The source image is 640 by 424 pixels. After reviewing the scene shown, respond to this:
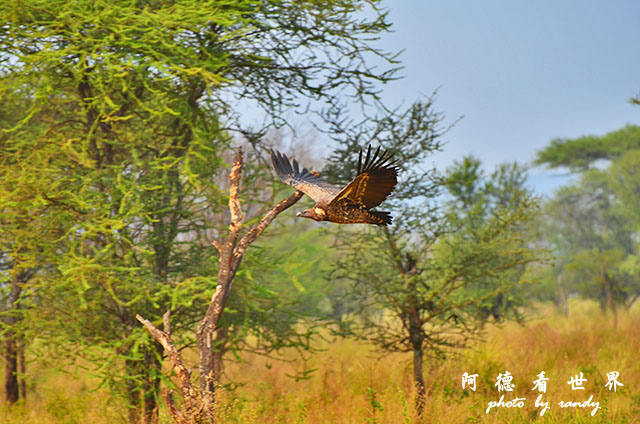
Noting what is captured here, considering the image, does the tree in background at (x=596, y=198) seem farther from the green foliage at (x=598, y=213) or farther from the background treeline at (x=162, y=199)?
the background treeline at (x=162, y=199)

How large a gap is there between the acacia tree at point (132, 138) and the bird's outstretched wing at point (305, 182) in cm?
205

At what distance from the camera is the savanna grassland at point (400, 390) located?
677cm

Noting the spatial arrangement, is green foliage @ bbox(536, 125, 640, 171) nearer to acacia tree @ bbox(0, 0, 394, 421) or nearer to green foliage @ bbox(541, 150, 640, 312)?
green foliage @ bbox(541, 150, 640, 312)

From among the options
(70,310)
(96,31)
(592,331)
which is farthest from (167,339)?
(592,331)

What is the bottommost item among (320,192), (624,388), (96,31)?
(624,388)

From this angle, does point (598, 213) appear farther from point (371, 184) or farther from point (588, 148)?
point (371, 184)

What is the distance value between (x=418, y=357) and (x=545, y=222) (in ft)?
77.0

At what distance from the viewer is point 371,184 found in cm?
333

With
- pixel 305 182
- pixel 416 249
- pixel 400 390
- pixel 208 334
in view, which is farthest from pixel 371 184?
pixel 416 249

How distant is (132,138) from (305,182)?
4410 millimetres

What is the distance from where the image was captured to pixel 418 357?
8328 mm

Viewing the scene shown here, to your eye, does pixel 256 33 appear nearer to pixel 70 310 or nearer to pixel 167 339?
pixel 70 310

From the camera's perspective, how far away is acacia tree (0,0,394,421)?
6.80m

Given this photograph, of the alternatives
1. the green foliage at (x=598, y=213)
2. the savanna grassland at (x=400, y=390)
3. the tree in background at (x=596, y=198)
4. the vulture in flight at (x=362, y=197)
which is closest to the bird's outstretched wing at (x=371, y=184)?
the vulture in flight at (x=362, y=197)
